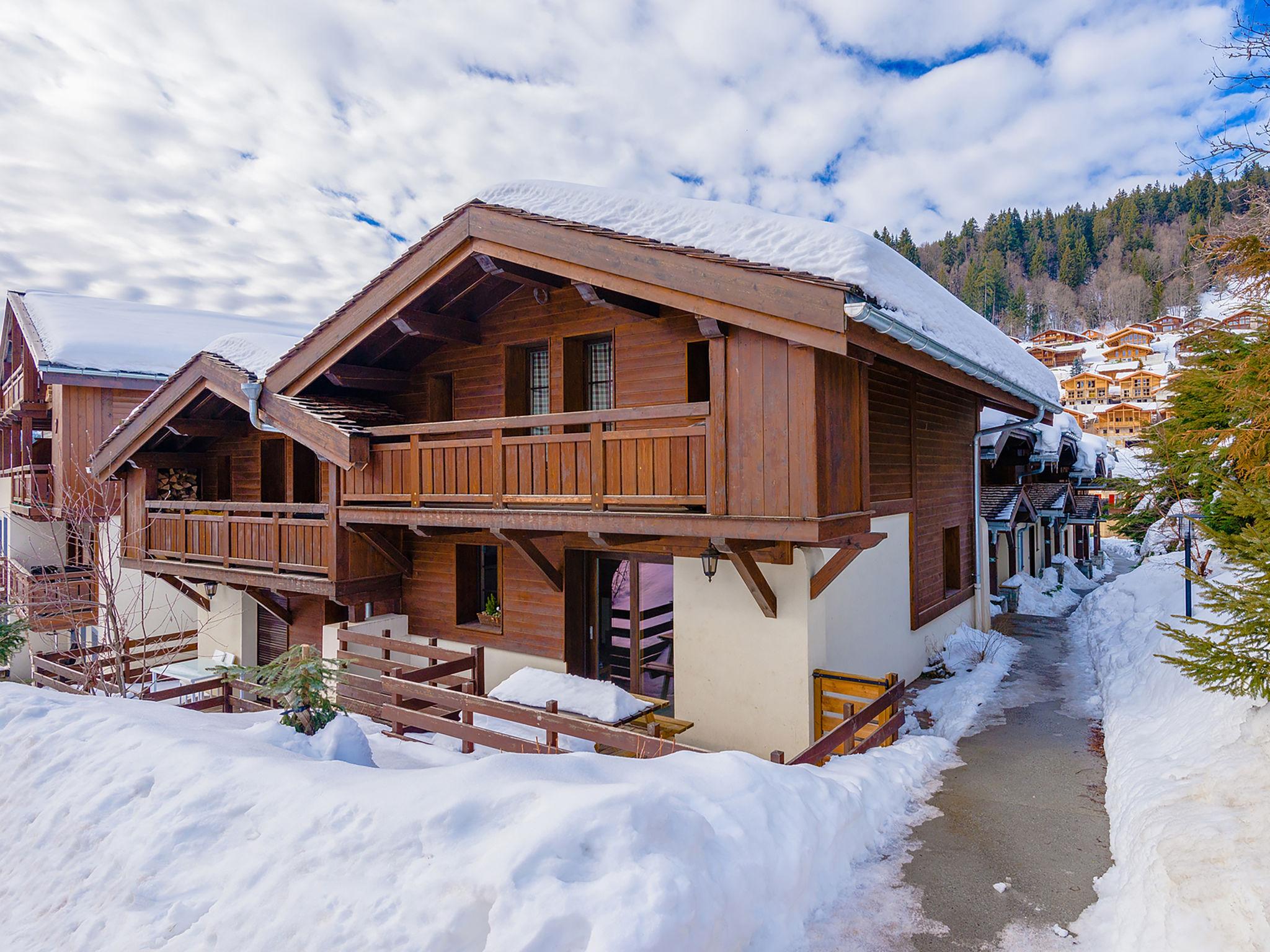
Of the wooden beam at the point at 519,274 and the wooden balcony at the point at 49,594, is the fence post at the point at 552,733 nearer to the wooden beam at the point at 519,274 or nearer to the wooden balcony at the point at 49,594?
the wooden beam at the point at 519,274

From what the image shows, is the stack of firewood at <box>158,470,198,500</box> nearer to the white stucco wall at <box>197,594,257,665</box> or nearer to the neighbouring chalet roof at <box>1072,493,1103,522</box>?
the white stucco wall at <box>197,594,257,665</box>

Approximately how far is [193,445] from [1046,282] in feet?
366

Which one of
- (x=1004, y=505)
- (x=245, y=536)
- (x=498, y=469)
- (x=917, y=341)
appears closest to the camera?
(x=917, y=341)

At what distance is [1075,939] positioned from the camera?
398 centimetres

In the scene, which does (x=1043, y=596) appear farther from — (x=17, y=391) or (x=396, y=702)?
(x=17, y=391)

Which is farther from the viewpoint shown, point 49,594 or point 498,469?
point 49,594

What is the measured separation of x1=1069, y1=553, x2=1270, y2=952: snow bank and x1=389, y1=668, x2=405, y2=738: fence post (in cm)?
720

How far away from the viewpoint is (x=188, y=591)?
13320mm

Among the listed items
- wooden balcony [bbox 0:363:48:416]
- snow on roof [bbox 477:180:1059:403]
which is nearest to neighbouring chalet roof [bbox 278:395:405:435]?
snow on roof [bbox 477:180:1059:403]

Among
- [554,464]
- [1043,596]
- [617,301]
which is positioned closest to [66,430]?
[554,464]

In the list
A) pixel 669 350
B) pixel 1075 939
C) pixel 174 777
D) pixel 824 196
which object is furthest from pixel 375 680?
pixel 824 196

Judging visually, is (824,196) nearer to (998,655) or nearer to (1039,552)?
(1039,552)

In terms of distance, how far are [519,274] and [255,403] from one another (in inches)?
186

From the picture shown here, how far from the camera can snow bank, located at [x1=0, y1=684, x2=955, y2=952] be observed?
10.4ft
